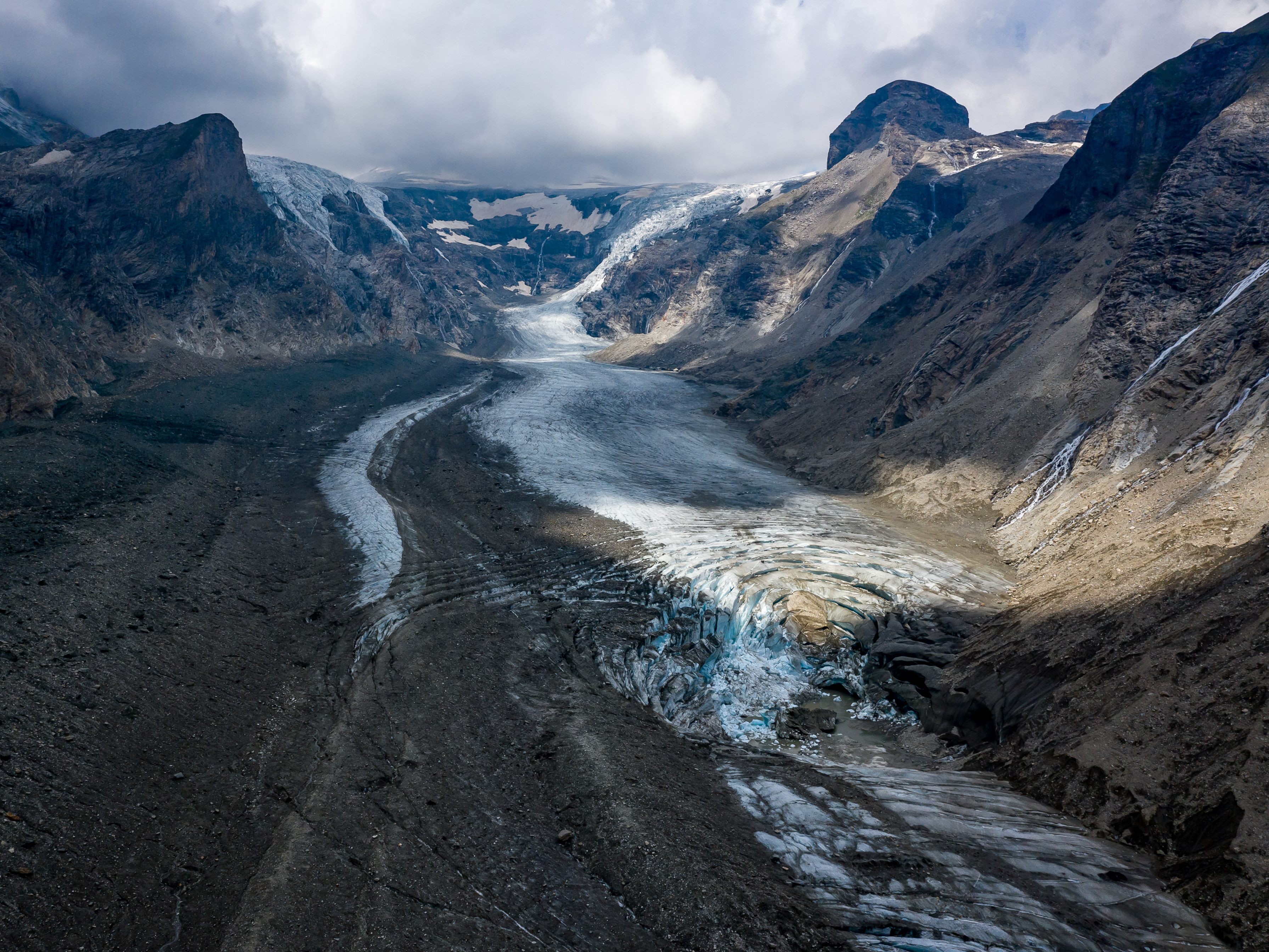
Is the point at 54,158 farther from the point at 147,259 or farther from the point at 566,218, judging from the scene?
the point at 566,218

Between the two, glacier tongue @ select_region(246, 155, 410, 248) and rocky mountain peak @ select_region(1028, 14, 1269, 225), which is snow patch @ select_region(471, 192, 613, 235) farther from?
rocky mountain peak @ select_region(1028, 14, 1269, 225)

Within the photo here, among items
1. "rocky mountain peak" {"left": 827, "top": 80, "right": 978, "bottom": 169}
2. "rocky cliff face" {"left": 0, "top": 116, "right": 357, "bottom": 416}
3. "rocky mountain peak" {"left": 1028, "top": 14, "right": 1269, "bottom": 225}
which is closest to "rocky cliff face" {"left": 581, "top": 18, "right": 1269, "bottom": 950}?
Answer: "rocky mountain peak" {"left": 1028, "top": 14, "right": 1269, "bottom": 225}

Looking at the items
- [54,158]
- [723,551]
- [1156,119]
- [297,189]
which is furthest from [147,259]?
[1156,119]

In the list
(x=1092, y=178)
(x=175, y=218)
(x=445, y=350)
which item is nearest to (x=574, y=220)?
(x=445, y=350)

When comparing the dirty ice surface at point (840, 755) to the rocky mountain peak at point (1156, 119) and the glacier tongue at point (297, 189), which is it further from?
the glacier tongue at point (297, 189)

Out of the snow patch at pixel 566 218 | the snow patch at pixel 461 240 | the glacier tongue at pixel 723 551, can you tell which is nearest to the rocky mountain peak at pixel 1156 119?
the glacier tongue at pixel 723 551
